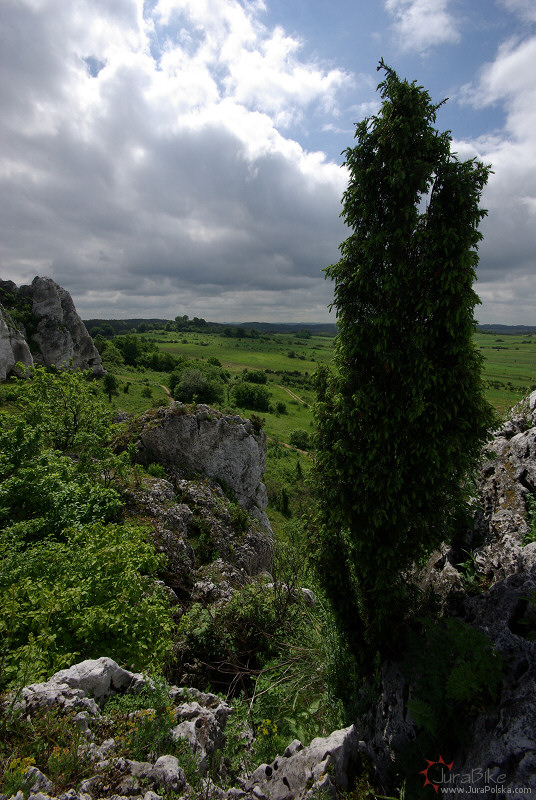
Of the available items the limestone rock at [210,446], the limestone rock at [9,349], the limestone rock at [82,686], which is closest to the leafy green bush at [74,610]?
the limestone rock at [82,686]

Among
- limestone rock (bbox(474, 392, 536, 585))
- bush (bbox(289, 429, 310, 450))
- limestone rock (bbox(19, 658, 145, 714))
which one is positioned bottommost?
bush (bbox(289, 429, 310, 450))

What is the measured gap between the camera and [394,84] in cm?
721

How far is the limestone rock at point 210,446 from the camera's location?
2223 centimetres

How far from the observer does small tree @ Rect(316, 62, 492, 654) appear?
7.10 meters

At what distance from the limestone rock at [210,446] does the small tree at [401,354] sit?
16.3 meters

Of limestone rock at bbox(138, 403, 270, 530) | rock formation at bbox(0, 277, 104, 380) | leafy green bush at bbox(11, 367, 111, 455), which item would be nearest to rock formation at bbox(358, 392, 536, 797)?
leafy green bush at bbox(11, 367, 111, 455)

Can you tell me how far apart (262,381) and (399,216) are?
11787 cm

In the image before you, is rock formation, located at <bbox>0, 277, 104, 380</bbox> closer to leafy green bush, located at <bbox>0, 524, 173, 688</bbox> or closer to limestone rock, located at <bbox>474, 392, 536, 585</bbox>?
leafy green bush, located at <bbox>0, 524, 173, 688</bbox>

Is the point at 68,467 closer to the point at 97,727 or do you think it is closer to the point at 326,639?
the point at 97,727

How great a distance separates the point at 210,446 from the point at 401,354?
1927cm

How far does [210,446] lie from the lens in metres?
24.7

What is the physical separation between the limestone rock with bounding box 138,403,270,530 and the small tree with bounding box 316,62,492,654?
1630cm

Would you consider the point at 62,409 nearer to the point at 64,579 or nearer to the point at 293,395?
the point at 64,579

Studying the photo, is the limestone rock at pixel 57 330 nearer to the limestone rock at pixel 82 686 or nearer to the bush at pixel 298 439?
the bush at pixel 298 439
